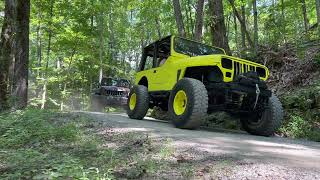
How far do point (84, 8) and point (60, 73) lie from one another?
8.70 m

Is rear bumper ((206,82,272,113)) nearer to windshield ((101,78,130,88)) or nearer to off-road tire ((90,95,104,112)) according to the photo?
off-road tire ((90,95,104,112))

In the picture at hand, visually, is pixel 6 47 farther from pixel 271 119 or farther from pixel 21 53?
pixel 271 119

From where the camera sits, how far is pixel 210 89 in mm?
7941

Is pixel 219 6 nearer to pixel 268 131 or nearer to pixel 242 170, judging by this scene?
pixel 268 131

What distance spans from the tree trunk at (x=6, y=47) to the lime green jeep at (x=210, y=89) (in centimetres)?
553

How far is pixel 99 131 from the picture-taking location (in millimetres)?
6918

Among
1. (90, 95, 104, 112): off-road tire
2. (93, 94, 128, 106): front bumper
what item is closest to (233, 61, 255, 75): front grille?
(93, 94, 128, 106): front bumper

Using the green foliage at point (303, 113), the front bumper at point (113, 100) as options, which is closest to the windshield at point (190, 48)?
the green foliage at point (303, 113)

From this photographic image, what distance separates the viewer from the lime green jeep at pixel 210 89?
736 cm

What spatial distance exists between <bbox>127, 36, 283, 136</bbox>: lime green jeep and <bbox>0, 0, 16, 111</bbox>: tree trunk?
5.53 metres

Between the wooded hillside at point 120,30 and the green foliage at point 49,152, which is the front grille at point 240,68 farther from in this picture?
the wooded hillside at point 120,30

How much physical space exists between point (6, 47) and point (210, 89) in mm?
8541

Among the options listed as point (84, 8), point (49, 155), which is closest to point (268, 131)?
point (49, 155)

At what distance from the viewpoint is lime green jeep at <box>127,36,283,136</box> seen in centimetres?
736
